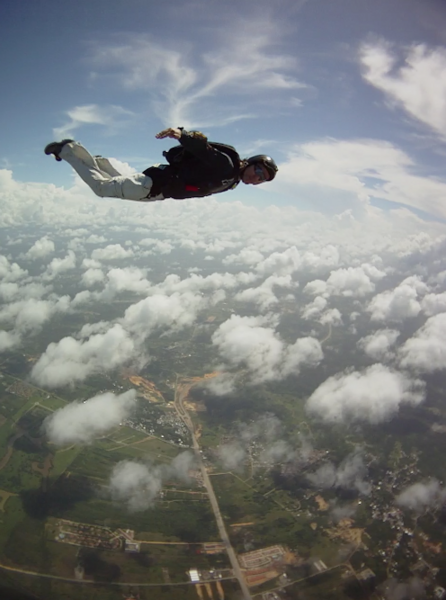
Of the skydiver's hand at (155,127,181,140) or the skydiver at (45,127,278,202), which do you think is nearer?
the skydiver's hand at (155,127,181,140)

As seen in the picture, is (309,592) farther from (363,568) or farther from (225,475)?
(225,475)

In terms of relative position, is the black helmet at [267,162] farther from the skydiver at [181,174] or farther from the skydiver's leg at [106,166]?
the skydiver's leg at [106,166]

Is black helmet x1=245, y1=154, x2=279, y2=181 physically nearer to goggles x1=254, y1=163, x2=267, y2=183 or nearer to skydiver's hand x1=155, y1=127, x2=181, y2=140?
goggles x1=254, y1=163, x2=267, y2=183

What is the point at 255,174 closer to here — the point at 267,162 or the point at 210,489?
the point at 267,162

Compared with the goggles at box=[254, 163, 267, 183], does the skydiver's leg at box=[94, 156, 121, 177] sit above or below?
above

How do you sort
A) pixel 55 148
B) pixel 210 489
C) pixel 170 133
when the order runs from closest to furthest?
pixel 170 133, pixel 55 148, pixel 210 489

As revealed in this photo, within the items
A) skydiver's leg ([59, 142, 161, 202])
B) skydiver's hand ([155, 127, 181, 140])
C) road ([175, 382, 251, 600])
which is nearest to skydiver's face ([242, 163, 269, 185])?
skydiver's hand ([155, 127, 181, 140])

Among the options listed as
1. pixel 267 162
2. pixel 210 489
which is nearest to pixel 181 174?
pixel 267 162
